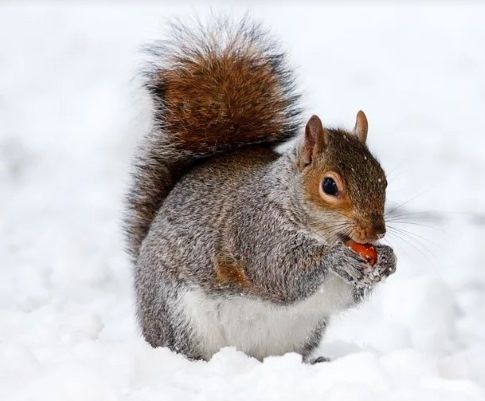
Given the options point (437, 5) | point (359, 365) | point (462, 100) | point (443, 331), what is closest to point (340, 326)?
point (443, 331)

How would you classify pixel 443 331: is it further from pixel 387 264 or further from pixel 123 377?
pixel 123 377

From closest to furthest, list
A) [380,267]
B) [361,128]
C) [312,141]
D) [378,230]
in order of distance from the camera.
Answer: [378,230] < [380,267] < [312,141] < [361,128]

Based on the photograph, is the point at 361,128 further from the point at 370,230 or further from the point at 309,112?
the point at 309,112

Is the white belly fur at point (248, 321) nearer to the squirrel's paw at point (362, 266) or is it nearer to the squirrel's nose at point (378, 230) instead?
the squirrel's paw at point (362, 266)

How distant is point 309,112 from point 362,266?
254cm

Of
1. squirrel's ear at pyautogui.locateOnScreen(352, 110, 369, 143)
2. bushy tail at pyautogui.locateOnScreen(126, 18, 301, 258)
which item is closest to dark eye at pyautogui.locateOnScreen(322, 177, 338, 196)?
squirrel's ear at pyautogui.locateOnScreen(352, 110, 369, 143)

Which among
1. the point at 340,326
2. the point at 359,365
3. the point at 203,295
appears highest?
the point at 359,365

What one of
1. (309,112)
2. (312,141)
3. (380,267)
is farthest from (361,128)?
(309,112)

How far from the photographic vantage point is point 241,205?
2.89 meters

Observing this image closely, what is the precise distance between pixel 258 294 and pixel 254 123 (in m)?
0.58

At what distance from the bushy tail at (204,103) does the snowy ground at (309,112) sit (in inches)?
5.5

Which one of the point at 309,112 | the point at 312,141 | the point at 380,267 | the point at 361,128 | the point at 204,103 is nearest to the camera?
the point at 380,267

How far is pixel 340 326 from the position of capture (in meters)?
3.50

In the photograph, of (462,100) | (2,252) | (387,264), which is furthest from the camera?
(462,100)
